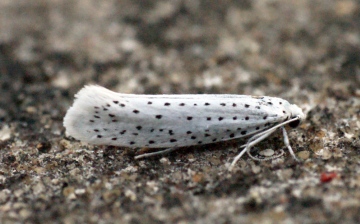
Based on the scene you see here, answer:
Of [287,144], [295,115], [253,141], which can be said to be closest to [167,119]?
[253,141]

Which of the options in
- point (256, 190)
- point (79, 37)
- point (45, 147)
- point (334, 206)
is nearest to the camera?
point (334, 206)

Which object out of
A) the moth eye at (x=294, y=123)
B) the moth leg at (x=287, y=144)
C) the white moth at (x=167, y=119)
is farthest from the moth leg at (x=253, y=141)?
the moth eye at (x=294, y=123)

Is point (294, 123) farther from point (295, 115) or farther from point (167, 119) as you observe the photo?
point (167, 119)

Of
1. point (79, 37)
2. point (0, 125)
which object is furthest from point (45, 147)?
point (79, 37)

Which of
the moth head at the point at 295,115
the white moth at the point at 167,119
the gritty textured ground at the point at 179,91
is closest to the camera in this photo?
the gritty textured ground at the point at 179,91

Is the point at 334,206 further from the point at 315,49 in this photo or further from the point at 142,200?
the point at 315,49

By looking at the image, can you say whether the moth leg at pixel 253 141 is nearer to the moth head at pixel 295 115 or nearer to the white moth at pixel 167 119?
the white moth at pixel 167 119

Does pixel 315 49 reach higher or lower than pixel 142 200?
higher
